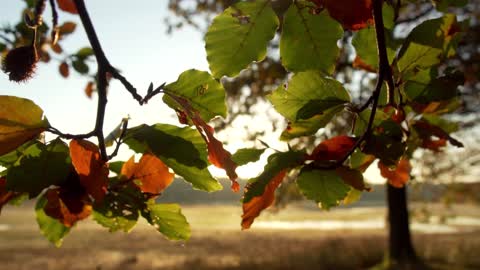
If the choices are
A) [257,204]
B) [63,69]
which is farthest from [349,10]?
[63,69]

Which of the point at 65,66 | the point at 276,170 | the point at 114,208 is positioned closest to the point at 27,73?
the point at 114,208

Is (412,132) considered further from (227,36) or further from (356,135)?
(227,36)

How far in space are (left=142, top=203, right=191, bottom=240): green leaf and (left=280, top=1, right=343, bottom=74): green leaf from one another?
285 mm

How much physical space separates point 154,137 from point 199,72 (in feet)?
0.40

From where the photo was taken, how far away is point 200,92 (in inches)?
26.7

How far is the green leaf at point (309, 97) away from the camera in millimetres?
676

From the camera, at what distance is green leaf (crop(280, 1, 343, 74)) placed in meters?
0.64

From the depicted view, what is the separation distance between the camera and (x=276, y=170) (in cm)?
63

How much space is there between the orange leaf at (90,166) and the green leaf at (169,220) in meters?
0.12

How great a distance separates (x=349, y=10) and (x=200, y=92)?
0.74 feet

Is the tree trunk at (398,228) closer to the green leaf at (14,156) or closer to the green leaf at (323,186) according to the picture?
the green leaf at (323,186)

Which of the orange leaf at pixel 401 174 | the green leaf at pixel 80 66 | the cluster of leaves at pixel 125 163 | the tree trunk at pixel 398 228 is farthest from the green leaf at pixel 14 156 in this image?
the tree trunk at pixel 398 228

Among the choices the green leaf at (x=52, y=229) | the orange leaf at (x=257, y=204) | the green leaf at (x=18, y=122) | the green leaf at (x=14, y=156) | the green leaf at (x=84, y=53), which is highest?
the green leaf at (x=84, y=53)

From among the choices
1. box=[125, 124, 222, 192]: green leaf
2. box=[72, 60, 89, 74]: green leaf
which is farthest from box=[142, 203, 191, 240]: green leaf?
box=[72, 60, 89, 74]: green leaf
